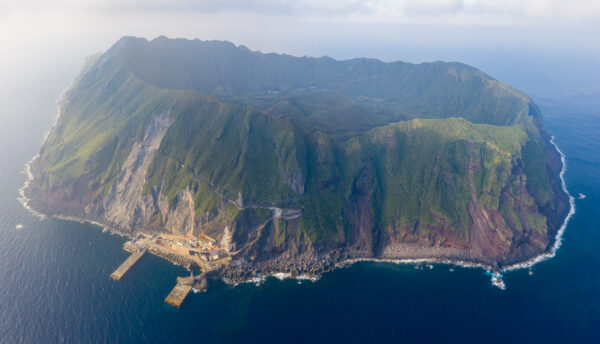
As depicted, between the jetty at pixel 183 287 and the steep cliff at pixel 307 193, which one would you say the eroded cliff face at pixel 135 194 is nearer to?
the steep cliff at pixel 307 193

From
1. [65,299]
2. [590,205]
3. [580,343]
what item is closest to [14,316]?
[65,299]

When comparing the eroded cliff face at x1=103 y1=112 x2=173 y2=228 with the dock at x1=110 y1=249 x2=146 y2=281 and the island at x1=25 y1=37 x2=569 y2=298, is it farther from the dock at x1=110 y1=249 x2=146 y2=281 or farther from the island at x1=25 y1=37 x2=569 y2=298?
the dock at x1=110 y1=249 x2=146 y2=281

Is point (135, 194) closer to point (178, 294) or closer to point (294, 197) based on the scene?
point (178, 294)

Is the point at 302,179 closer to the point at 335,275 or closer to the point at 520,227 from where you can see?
the point at 335,275

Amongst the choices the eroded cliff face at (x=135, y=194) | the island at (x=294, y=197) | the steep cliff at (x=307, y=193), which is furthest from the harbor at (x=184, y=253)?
the eroded cliff face at (x=135, y=194)

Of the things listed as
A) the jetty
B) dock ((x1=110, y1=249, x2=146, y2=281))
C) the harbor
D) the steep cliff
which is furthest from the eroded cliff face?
the jetty

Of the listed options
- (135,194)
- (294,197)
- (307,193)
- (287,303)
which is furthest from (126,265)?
(307,193)
